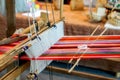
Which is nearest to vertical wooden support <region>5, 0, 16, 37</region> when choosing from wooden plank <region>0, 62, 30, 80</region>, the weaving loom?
the weaving loom

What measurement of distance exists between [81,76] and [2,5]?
1120mm

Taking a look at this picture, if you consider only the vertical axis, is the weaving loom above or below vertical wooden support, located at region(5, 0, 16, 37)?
below

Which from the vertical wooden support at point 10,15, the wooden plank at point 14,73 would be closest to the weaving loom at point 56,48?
the wooden plank at point 14,73

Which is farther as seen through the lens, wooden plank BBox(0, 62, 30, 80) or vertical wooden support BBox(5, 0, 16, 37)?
vertical wooden support BBox(5, 0, 16, 37)

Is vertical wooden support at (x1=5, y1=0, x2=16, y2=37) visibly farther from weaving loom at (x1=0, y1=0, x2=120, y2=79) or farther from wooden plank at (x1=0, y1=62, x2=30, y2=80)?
wooden plank at (x1=0, y1=62, x2=30, y2=80)

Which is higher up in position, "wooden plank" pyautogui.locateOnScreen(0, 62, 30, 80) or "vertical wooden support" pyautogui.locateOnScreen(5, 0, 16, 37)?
"vertical wooden support" pyautogui.locateOnScreen(5, 0, 16, 37)

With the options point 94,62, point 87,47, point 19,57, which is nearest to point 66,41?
point 87,47

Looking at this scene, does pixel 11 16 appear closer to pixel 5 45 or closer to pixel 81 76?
pixel 5 45

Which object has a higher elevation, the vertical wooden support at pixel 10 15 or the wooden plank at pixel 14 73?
the vertical wooden support at pixel 10 15

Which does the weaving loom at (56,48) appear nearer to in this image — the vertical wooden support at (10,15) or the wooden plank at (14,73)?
the wooden plank at (14,73)

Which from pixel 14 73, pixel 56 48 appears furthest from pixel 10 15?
pixel 14 73

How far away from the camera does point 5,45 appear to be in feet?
4.28

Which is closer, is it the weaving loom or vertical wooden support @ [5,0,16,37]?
the weaving loom

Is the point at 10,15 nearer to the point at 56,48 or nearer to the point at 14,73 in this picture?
the point at 56,48
